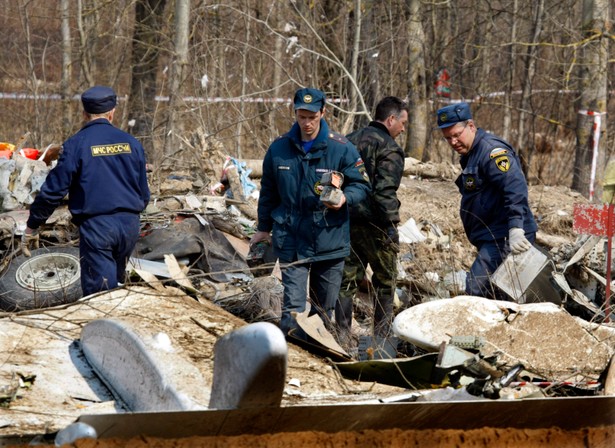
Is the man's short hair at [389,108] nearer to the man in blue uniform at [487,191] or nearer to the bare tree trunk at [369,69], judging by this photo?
the man in blue uniform at [487,191]

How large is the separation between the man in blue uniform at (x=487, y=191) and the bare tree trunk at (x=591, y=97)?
7.10 metres

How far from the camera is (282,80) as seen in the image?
55.9ft

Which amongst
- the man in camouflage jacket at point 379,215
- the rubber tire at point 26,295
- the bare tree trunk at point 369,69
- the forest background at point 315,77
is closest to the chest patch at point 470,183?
the man in camouflage jacket at point 379,215

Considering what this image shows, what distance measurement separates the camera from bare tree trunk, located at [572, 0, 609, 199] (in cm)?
1343

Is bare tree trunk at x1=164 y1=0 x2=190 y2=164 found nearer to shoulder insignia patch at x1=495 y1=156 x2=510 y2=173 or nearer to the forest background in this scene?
the forest background

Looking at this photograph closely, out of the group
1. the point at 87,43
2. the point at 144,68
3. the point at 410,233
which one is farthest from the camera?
the point at 144,68

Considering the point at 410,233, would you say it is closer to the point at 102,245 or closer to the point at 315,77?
the point at 102,245

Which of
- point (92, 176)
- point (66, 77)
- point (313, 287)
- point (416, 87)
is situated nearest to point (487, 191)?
point (313, 287)

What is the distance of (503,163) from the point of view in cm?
660

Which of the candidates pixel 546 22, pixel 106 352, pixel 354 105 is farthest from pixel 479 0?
pixel 106 352

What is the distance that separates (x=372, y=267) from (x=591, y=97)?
771cm

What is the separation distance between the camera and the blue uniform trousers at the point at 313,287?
6.39m

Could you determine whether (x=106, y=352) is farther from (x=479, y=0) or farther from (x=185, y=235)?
(x=479, y=0)

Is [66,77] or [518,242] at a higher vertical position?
[66,77]
